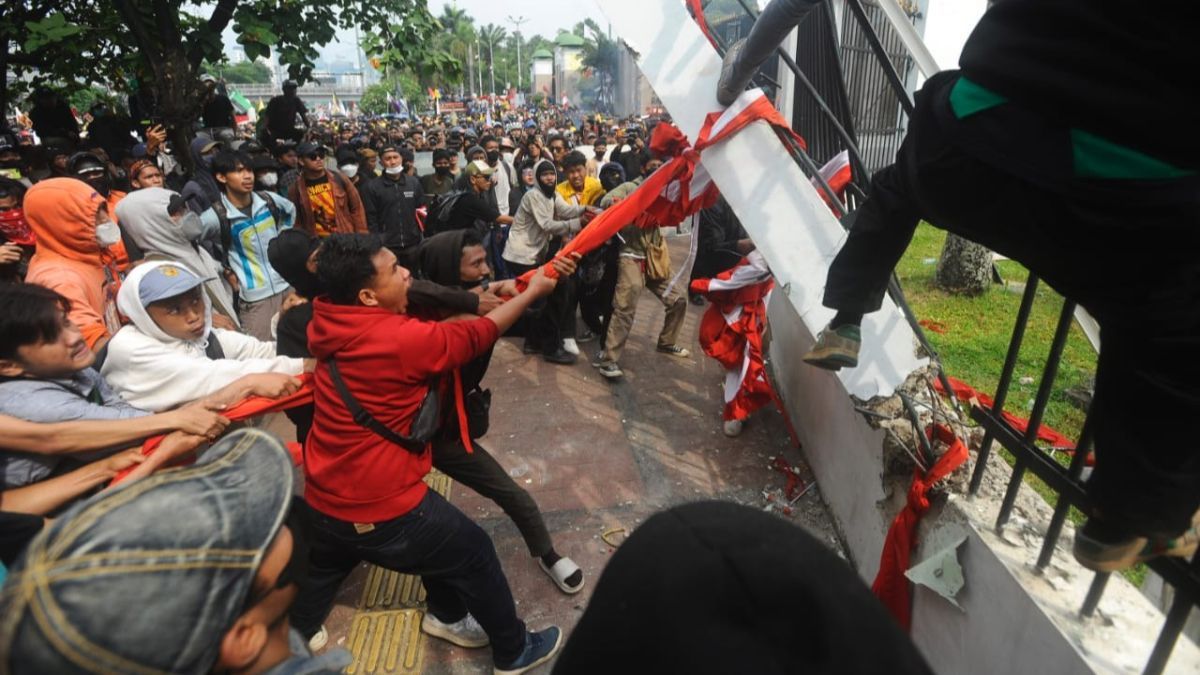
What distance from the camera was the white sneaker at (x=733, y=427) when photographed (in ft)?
14.4

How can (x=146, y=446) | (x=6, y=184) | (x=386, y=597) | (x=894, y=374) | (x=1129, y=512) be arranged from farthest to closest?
(x=6, y=184)
(x=386, y=597)
(x=894, y=374)
(x=146, y=446)
(x=1129, y=512)

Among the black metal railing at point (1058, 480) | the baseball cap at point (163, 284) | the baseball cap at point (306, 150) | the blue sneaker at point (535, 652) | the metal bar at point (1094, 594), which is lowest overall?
the blue sneaker at point (535, 652)

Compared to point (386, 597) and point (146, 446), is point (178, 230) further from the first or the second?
point (386, 597)

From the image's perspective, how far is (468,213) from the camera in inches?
227

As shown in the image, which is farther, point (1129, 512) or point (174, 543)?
point (1129, 512)

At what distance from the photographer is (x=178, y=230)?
3930 mm

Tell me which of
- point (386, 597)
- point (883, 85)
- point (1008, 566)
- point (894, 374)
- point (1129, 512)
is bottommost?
point (386, 597)

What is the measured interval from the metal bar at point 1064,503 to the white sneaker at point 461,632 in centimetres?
213

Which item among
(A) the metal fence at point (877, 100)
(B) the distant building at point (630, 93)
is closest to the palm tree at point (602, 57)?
(B) the distant building at point (630, 93)

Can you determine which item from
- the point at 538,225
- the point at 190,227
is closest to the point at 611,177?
the point at 538,225

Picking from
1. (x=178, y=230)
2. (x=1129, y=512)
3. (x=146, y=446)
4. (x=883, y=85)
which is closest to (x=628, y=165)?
(x=883, y=85)

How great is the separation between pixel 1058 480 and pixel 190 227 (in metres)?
4.56

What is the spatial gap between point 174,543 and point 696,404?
4285 millimetres

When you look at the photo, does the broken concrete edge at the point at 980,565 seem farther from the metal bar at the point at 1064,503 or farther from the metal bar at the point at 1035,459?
the metal bar at the point at 1035,459
